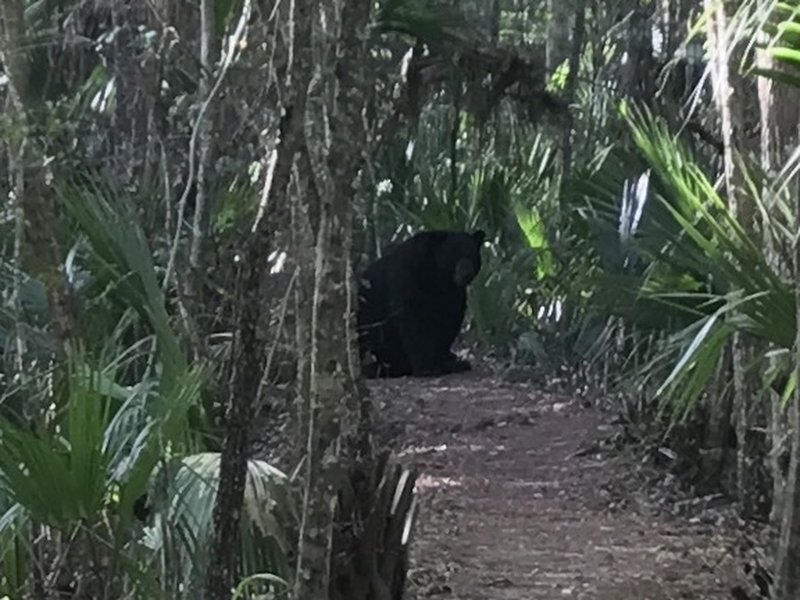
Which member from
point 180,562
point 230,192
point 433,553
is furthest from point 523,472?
point 180,562

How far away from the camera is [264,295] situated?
4445 millimetres

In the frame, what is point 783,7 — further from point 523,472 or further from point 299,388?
point 523,472

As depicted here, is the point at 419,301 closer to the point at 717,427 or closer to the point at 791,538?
the point at 717,427

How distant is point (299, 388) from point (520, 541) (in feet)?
7.22

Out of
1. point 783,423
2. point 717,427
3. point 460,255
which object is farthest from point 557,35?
point 783,423

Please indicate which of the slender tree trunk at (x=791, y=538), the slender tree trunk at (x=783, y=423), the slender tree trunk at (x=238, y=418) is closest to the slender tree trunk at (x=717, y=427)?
the slender tree trunk at (x=783, y=423)

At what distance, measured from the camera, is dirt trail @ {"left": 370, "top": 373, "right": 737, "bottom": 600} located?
502cm

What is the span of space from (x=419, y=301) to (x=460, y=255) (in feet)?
1.72

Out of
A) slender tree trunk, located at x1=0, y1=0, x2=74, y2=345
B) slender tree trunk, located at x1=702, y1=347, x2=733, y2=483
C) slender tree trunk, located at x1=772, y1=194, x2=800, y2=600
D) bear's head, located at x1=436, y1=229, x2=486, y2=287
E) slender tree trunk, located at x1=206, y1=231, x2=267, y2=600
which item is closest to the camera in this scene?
slender tree trunk, located at x1=206, y1=231, x2=267, y2=600

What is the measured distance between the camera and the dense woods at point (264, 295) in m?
3.44

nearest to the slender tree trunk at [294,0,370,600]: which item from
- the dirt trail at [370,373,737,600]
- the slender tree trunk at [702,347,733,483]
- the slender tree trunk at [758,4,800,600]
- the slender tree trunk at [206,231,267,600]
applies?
the slender tree trunk at [206,231,267,600]

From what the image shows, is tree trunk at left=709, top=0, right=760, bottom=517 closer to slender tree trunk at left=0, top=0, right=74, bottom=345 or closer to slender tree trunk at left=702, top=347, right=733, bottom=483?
slender tree trunk at left=702, top=347, right=733, bottom=483

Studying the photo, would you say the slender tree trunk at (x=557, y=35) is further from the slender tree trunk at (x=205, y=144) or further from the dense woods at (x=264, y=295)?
the slender tree trunk at (x=205, y=144)

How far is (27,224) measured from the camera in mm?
4109
